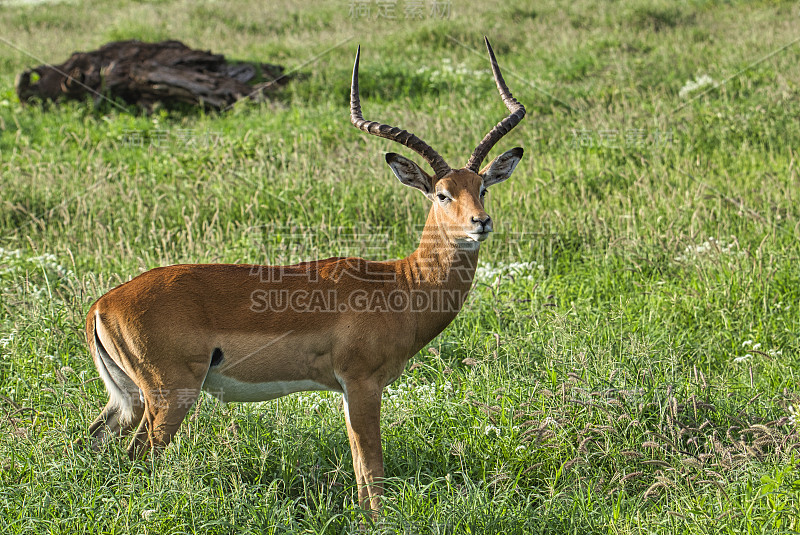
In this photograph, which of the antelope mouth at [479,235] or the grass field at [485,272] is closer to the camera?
the grass field at [485,272]

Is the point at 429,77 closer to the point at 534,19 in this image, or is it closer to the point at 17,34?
the point at 534,19

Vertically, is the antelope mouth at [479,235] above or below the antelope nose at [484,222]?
below

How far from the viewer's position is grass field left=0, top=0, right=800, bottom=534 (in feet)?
12.5

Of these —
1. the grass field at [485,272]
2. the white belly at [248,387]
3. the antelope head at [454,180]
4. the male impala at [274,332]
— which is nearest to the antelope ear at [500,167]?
the antelope head at [454,180]

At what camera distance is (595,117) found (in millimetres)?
10273

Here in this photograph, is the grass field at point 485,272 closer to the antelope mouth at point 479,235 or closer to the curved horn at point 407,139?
the antelope mouth at point 479,235

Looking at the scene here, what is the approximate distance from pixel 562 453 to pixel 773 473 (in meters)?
1.08

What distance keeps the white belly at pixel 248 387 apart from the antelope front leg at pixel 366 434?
0.77 ft

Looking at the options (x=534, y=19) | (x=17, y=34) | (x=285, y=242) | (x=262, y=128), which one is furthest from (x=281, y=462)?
(x=17, y=34)

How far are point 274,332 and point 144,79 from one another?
8.38 meters

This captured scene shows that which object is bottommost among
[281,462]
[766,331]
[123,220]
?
[281,462]

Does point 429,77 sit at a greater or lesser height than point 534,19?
lesser

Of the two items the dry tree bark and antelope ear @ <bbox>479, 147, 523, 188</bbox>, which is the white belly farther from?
the dry tree bark

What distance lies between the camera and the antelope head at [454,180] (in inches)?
161
